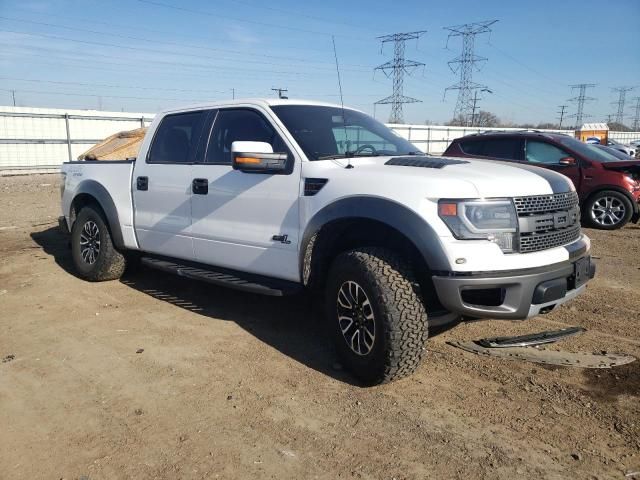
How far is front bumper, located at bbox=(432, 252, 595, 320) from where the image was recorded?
3127 mm

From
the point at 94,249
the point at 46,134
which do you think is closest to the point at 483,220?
the point at 94,249

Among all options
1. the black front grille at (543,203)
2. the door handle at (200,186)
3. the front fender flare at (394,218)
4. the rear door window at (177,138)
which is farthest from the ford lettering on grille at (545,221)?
the rear door window at (177,138)

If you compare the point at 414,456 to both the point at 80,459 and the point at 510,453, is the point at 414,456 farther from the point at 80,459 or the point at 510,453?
the point at 80,459

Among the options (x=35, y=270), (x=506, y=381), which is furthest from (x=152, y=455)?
(x=35, y=270)

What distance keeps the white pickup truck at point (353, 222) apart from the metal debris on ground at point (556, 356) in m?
0.59

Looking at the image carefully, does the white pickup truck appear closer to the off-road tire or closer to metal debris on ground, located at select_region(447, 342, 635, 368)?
metal debris on ground, located at select_region(447, 342, 635, 368)

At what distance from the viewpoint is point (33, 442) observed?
2873 millimetres

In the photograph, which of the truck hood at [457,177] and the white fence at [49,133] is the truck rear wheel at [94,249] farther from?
the white fence at [49,133]

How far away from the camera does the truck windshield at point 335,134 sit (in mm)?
4121

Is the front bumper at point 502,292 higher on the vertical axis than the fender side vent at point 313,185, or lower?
lower

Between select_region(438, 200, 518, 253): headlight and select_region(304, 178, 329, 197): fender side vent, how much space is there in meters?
0.95

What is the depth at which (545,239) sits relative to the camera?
3373mm

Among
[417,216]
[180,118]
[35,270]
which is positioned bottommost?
[35,270]

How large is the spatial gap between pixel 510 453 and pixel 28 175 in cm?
1886
